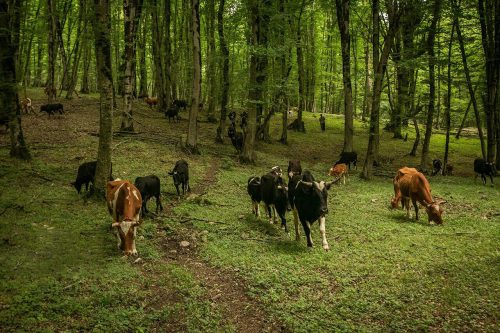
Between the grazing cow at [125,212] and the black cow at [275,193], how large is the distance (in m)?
4.20

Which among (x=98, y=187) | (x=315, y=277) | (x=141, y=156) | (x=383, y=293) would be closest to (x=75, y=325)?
(x=315, y=277)

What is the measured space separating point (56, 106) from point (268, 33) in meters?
15.1

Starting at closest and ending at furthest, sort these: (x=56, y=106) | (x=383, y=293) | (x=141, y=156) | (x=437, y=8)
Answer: (x=383, y=293) → (x=141, y=156) → (x=437, y=8) → (x=56, y=106)

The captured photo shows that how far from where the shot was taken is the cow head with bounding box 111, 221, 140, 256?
8922mm

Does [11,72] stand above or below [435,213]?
above

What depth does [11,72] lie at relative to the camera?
1257 centimetres

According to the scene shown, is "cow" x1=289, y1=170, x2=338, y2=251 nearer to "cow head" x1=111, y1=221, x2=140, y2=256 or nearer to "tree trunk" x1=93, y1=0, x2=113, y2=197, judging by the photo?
"cow head" x1=111, y1=221, x2=140, y2=256

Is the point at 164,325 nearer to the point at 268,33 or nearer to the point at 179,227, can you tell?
the point at 179,227

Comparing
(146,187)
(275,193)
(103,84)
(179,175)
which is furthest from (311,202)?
(103,84)

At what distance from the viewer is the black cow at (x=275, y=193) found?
11.8 meters

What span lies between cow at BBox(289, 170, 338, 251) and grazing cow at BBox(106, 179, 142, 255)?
14.3 feet

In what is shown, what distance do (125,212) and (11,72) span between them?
7088 millimetres

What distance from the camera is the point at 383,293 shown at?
8.11 metres

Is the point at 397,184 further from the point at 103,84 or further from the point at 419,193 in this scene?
the point at 103,84
